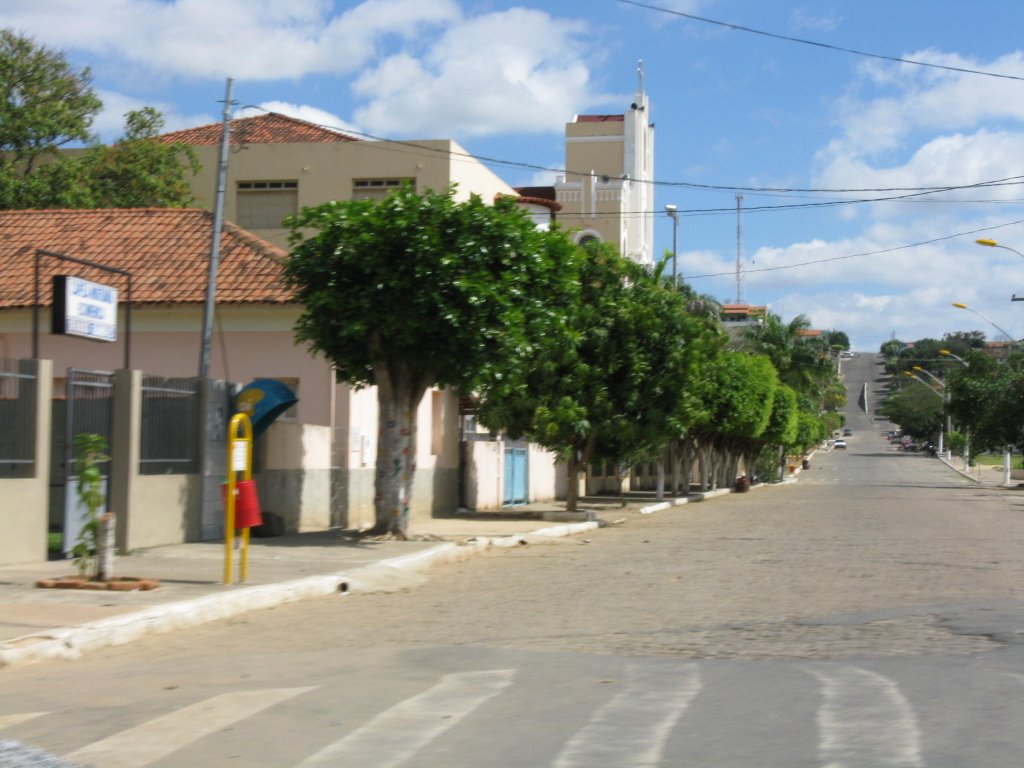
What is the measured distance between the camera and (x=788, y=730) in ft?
22.2

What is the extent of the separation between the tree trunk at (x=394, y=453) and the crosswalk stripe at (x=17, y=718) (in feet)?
41.0

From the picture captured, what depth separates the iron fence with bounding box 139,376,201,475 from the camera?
17.6 metres

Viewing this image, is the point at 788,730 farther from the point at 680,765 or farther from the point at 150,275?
the point at 150,275

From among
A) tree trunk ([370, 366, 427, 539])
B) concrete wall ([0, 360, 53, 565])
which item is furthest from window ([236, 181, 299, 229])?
concrete wall ([0, 360, 53, 565])

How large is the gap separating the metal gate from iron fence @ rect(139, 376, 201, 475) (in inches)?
24.3

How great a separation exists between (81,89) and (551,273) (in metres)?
24.7

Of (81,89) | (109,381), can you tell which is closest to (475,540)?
(109,381)

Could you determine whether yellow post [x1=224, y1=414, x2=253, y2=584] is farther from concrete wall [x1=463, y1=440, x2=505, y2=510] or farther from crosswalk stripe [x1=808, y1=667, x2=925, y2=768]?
concrete wall [x1=463, y1=440, x2=505, y2=510]

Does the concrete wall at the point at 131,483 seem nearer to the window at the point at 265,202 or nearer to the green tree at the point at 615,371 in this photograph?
the green tree at the point at 615,371

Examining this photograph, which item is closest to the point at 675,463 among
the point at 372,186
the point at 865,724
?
the point at 372,186

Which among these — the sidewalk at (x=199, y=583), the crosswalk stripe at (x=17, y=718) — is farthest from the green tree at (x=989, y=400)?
the crosswalk stripe at (x=17, y=718)

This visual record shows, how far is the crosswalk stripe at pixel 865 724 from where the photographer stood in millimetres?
6121

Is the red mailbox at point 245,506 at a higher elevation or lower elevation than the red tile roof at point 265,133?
lower

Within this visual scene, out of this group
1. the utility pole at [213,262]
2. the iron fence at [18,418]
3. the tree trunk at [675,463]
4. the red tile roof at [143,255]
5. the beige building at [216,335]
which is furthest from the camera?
the tree trunk at [675,463]
